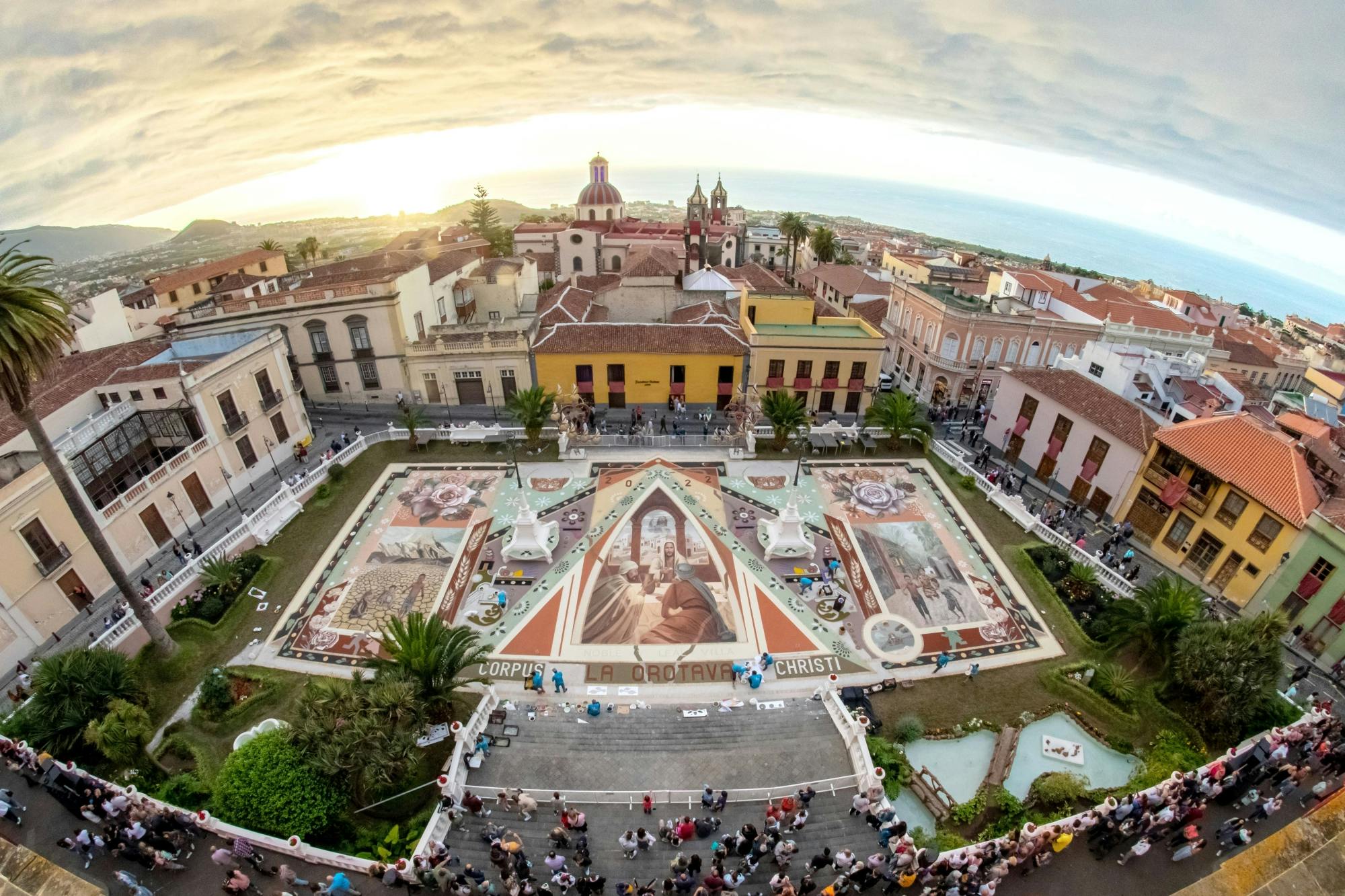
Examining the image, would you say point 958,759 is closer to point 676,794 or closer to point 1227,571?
point 676,794

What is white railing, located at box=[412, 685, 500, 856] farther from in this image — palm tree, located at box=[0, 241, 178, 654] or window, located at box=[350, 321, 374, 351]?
window, located at box=[350, 321, 374, 351]

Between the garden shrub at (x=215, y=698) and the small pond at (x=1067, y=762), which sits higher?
the garden shrub at (x=215, y=698)

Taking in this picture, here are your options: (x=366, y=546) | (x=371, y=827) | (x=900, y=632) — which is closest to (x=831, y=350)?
(x=900, y=632)

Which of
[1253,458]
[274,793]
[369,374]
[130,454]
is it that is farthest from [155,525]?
[1253,458]

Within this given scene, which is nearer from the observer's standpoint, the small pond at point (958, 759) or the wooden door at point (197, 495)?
the small pond at point (958, 759)

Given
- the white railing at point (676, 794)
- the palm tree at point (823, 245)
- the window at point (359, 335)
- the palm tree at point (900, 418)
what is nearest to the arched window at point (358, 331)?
the window at point (359, 335)

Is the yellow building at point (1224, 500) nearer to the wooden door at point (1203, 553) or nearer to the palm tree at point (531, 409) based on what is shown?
the wooden door at point (1203, 553)

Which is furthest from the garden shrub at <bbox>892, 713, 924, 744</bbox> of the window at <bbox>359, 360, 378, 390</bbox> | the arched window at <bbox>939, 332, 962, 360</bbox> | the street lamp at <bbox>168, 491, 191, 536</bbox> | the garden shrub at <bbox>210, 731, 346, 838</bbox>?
the window at <bbox>359, 360, 378, 390</bbox>

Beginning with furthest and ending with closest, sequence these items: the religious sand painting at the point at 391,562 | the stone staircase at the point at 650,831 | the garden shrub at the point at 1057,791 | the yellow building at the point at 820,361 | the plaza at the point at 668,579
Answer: the yellow building at the point at 820,361, the religious sand painting at the point at 391,562, the plaza at the point at 668,579, the garden shrub at the point at 1057,791, the stone staircase at the point at 650,831
